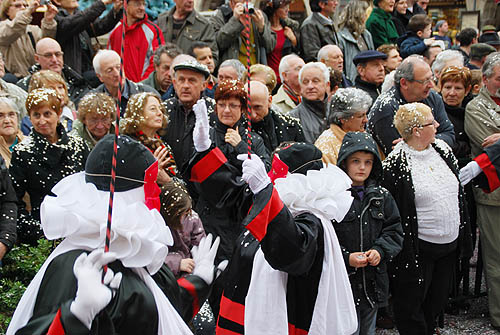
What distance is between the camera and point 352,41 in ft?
28.5

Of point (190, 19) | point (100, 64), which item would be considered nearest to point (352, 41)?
point (190, 19)

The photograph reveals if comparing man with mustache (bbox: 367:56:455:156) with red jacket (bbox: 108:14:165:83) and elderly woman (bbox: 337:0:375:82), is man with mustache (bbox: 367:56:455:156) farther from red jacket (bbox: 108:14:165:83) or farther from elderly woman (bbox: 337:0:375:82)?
elderly woman (bbox: 337:0:375:82)

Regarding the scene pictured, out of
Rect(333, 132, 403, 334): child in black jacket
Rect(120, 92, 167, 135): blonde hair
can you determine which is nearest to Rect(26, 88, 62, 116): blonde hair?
Rect(120, 92, 167, 135): blonde hair

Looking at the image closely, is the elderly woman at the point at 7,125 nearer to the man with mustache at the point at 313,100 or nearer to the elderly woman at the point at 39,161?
the elderly woman at the point at 39,161

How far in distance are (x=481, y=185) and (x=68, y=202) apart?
14.0 feet

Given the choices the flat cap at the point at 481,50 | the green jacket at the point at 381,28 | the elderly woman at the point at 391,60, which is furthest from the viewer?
the green jacket at the point at 381,28

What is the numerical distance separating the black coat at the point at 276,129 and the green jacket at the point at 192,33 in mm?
2306

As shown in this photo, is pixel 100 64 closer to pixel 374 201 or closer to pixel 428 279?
pixel 374 201

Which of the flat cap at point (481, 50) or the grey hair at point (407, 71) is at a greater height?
the grey hair at point (407, 71)

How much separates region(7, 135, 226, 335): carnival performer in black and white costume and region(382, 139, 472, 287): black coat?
2800 mm

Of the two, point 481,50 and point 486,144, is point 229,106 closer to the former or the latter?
point 486,144

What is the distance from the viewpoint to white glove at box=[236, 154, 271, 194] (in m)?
2.77

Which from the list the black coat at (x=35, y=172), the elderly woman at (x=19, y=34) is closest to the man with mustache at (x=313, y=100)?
the black coat at (x=35, y=172)

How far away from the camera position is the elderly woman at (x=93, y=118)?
16.6 ft
